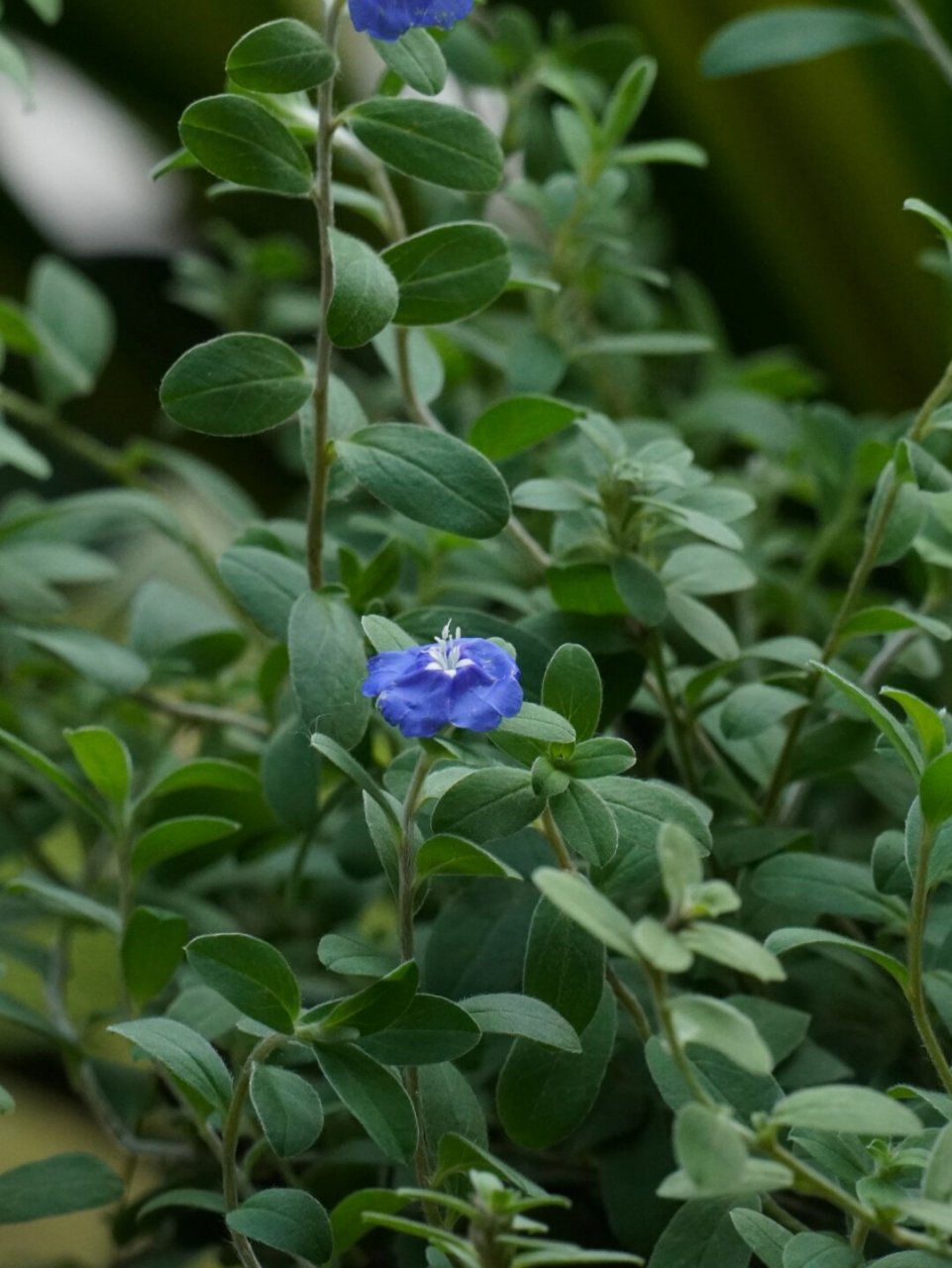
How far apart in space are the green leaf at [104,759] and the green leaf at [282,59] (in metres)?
0.24

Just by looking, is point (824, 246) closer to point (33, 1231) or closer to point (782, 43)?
point (782, 43)

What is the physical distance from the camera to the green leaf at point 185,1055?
48cm

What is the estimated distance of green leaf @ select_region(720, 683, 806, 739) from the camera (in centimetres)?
59

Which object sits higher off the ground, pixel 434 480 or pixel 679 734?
pixel 434 480

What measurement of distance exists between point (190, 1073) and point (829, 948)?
0.91 feet

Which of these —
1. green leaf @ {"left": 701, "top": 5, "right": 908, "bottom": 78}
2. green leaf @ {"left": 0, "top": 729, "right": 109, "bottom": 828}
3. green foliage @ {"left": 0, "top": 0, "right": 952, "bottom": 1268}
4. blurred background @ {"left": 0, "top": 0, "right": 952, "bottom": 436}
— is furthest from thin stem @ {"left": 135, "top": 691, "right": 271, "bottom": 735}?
blurred background @ {"left": 0, "top": 0, "right": 952, "bottom": 436}

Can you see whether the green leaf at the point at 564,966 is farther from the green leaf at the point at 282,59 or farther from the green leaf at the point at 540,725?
the green leaf at the point at 282,59

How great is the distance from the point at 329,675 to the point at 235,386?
0.11 m

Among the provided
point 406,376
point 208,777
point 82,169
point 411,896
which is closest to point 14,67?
point 406,376

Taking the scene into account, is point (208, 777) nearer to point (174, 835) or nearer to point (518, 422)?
point (174, 835)

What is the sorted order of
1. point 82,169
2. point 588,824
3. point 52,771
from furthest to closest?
1. point 82,169
2. point 52,771
3. point 588,824

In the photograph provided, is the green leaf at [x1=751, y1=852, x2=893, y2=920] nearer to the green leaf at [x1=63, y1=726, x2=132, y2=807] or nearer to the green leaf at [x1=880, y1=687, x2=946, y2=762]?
the green leaf at [x1=880, y1=687, x2=946, y2=762]

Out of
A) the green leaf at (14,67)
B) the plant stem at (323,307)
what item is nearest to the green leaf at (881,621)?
the plant stem at (323,307)

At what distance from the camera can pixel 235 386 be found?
53 centimetres
